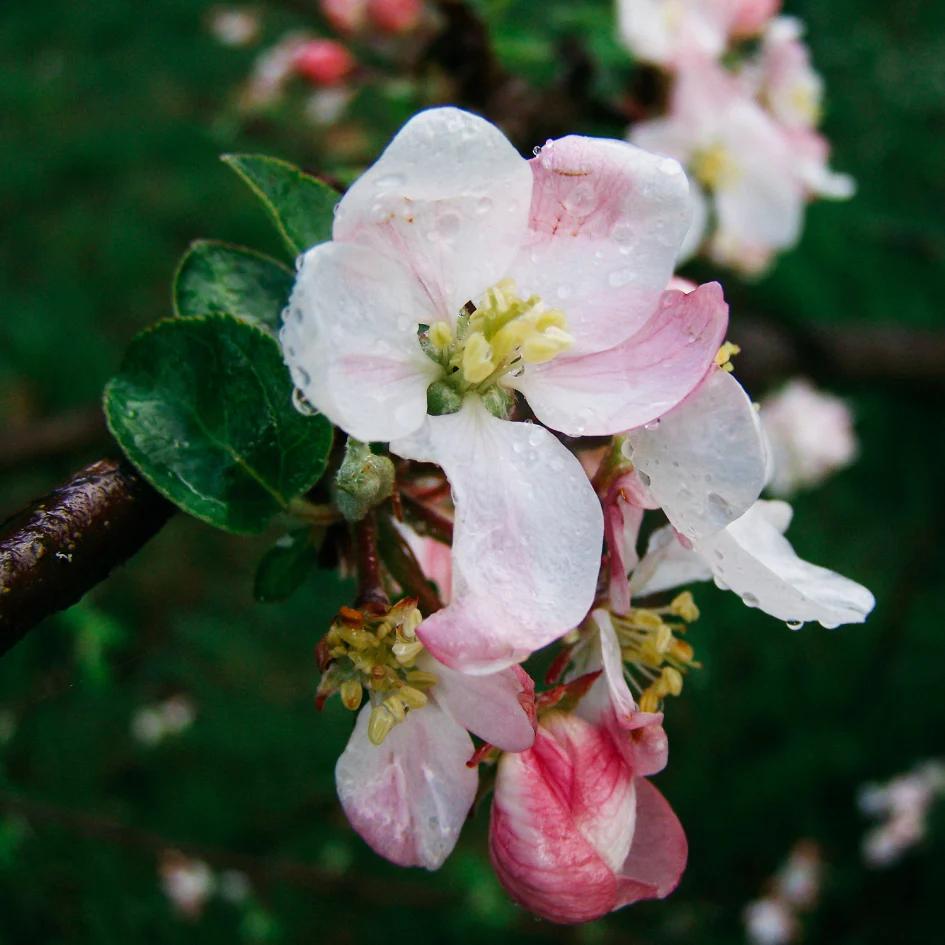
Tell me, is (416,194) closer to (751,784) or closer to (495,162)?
(495,162)

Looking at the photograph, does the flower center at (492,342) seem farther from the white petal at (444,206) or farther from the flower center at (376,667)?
the flower center at (376,667)

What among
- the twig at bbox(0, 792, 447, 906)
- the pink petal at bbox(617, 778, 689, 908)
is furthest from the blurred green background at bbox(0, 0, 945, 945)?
the pink petal at bbox(617, 778, 689, 908)

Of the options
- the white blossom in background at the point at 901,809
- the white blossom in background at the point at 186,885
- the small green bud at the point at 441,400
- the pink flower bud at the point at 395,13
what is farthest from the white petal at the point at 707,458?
the white blossom in background at the point at 901,809

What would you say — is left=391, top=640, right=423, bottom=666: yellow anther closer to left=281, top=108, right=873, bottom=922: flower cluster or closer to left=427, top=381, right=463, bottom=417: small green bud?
left=281, top=108, right=873, bottom=922: flower cluster

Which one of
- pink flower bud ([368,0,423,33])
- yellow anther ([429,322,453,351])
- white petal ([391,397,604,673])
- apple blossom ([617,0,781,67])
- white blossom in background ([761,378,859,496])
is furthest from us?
white blossom in background ([761,378,859,496])

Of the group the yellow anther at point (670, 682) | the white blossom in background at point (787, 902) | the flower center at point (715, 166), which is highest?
the yellow anther at point (670, 682)

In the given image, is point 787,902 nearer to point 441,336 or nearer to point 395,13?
point 395,13

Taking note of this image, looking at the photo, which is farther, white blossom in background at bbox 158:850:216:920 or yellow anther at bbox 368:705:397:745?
white blossom in background at bbox 158:850:216:920
